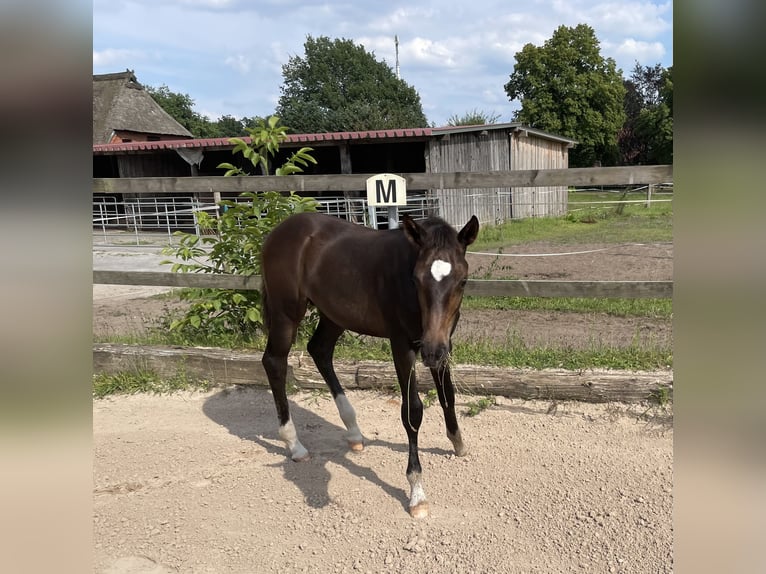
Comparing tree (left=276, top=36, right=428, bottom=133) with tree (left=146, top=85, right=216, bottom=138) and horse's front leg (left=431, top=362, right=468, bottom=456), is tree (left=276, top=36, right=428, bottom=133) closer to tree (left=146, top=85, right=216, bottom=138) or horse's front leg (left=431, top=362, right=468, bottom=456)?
tree (left=146, top=85, right=216, bottom=138)

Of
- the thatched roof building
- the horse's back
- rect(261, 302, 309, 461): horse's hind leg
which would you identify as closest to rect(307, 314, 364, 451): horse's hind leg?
rect(261, 302, 309, 461): horse's hind leg

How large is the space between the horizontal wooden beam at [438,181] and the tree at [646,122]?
23.0 m

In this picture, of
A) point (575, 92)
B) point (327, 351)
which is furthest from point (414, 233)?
point (575, 92)

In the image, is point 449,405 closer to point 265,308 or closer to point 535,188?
point 265,308

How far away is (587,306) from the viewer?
20.7ft

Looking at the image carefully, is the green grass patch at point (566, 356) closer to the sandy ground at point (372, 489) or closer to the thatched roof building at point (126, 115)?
the sandy ground at point (372, 489)

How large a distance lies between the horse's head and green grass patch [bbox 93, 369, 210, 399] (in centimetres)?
298

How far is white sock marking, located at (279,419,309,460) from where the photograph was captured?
11.8 feet

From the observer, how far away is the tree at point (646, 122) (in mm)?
30797

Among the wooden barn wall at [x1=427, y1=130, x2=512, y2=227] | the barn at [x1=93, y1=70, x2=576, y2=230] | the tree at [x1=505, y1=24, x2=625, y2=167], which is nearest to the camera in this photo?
the wooden barn wall at [x1=427, y1=130, x2=512, y2=227]

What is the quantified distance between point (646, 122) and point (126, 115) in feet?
108

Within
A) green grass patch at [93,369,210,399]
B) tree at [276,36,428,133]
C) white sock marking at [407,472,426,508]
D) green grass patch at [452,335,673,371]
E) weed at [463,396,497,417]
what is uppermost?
tree at [276,36,428,133]
